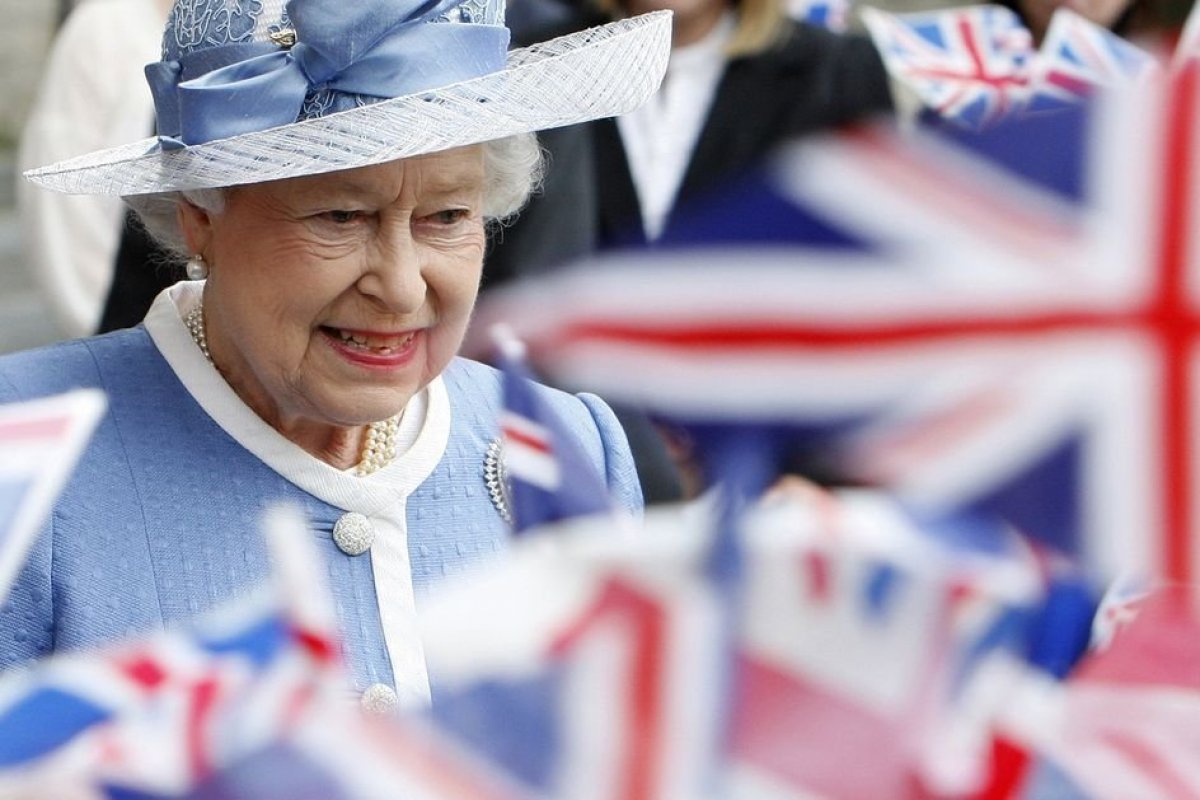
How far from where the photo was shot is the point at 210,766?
109 cm

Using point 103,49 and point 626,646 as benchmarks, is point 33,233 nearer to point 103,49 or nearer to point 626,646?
point 103,49

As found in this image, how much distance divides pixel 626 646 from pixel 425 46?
3.66 ft

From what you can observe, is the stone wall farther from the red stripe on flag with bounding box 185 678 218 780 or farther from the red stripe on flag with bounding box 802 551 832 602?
the red stripe on flag with bounding box 802 551 832 602

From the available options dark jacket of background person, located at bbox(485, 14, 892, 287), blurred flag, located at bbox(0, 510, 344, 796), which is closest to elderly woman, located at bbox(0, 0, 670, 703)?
blurred flag, located at bbox(0, 510, 344, 796)

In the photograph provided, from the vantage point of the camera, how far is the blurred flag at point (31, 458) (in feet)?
4.67

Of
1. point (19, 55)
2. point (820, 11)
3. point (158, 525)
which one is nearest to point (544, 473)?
point (158, 525)

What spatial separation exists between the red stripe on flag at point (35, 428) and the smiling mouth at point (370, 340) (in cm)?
66

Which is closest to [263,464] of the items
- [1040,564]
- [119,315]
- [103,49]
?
[119,315]

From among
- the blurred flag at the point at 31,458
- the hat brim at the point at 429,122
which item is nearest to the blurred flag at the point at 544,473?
the blurred flag at the point at 31,458

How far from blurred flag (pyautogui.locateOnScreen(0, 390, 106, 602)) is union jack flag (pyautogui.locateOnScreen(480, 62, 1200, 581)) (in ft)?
1.76

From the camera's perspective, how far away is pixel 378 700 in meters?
2.12

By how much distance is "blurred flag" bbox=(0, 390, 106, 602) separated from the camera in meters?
1.42

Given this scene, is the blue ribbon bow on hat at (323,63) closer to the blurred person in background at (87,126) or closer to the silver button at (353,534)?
the silver button at (353,534)

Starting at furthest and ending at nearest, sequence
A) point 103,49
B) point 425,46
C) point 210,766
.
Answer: point 103,49 → point 425,46 → point 210,766
